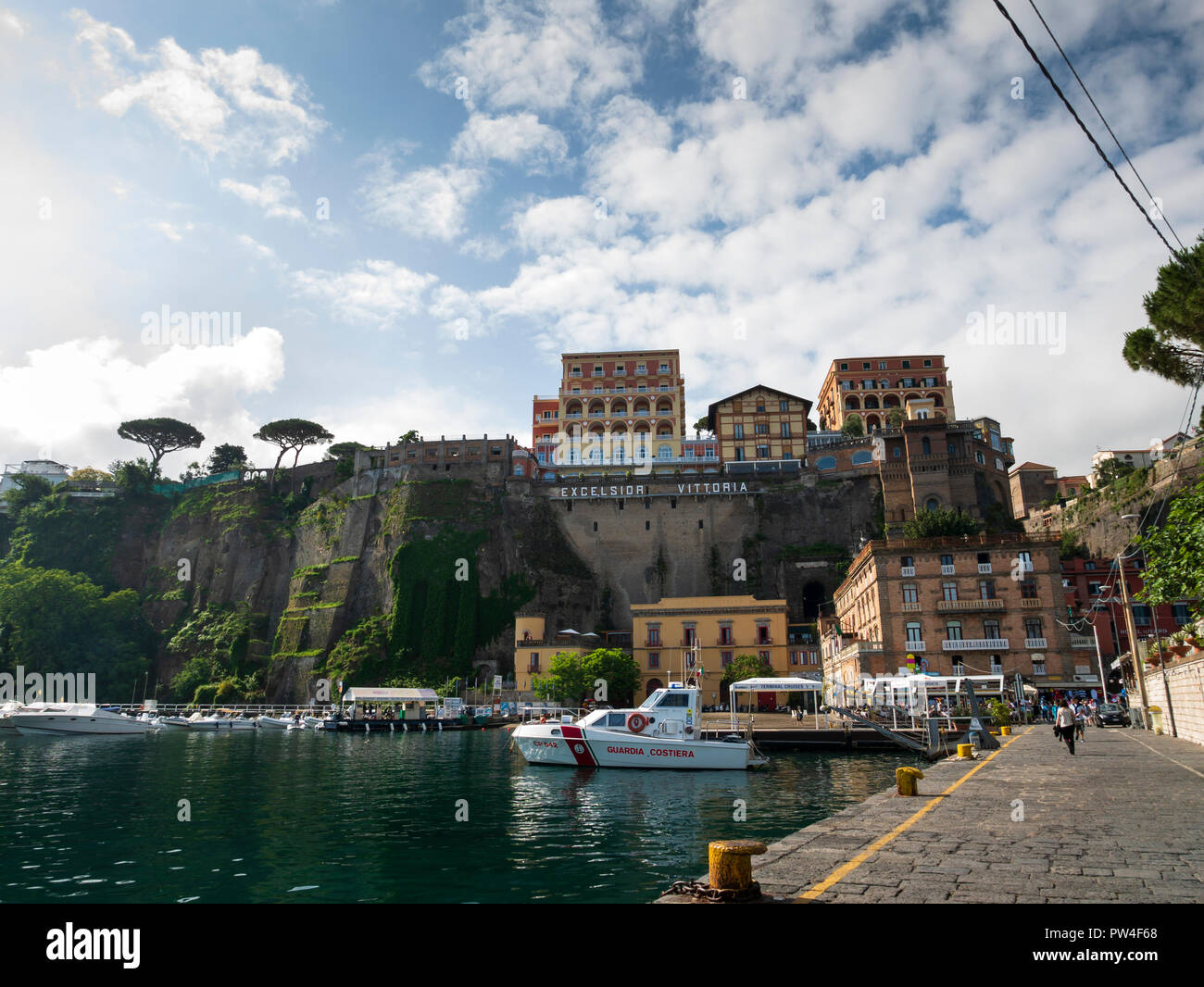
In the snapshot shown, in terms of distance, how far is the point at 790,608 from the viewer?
78.6 meters

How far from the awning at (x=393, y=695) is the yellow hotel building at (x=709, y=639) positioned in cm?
1879

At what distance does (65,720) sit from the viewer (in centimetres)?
5709

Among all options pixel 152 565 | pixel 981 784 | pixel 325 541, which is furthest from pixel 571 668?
pixel 152 565

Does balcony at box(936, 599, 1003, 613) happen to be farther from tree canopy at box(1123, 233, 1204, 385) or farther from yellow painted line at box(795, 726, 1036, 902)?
yellow painted line at box(795, 726, 1036, 902)

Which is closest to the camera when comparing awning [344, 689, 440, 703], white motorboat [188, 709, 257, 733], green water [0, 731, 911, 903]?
green water [0, 731, 911, 903]

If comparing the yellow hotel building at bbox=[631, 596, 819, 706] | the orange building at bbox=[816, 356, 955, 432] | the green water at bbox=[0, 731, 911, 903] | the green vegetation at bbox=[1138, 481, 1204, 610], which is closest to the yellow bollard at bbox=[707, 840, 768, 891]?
the green water at bbox=[0, 731, 911, 903]

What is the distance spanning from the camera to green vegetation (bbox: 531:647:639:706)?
62.8 metres

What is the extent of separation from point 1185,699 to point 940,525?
37.3 m

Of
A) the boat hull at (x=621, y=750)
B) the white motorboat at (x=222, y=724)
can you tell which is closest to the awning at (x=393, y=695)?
the white motorboat at (x=222, y=724)

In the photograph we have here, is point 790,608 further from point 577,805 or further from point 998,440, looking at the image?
→ point 577,805

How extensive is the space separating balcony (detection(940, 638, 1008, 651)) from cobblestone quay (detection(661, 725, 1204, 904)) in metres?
32.0

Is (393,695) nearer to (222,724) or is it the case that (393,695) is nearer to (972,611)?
(222,724)

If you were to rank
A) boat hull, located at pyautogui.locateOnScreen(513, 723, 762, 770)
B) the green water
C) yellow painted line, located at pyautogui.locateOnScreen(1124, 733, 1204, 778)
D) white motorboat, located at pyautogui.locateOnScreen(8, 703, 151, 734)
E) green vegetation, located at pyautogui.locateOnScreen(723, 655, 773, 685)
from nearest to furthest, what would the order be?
the green water → yellow painted line, located at pyautogui.locateOnScreen(1124, 733, 1204, 778) → boat hull, located at pyautogui.locateOnScreen(513, 723, 762, 770) → white motorboat, located at pyautogui.locateOnScreen(8, 703, 151, 734) → green vegetation, located at pyautogui.locateOnScreen(723, 655, 773, 685)

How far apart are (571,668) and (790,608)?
26.6 meters
